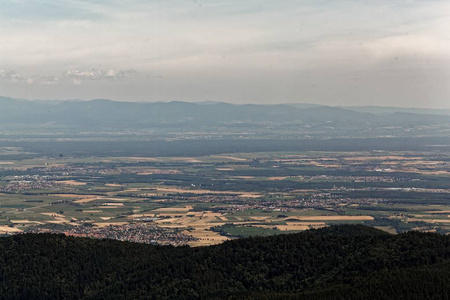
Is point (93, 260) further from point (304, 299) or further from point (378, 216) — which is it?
point (378, 216)

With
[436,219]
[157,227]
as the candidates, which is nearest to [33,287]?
[157,227]

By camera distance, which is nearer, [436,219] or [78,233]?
[78,233]

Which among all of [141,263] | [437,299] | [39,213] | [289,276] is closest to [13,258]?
[141,263]

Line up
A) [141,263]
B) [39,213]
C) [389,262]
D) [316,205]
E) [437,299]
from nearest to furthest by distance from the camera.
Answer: [437,299] < [389,262] < [141,263] < [39,213] < [316,205]

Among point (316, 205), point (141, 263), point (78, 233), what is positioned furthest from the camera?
point (316, 205)

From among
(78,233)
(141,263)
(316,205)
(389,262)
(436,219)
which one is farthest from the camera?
(316,205)

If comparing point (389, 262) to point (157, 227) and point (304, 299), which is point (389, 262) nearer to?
point (304, 299)
